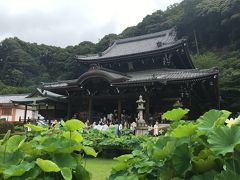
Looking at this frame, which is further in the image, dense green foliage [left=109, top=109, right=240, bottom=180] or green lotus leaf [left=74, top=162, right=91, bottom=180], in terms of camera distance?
green lotus leaf [left=74, top=162, right=91, bottom=180]

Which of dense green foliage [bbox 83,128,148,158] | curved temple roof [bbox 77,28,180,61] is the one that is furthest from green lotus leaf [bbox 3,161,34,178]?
curved temple roof [bbox 77,28,180,61]

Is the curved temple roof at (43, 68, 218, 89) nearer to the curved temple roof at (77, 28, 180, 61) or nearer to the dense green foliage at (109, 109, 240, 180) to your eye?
the curved temple roof at (77, 28, 180, 61)

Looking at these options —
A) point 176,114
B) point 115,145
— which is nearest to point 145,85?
point 115,145

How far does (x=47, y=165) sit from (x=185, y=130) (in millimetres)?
886

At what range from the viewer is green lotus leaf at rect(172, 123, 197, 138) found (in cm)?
206

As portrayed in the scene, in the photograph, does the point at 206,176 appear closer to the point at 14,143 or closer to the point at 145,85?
the point at 14,143

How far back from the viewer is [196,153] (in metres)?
2.05

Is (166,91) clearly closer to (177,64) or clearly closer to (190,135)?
(177,64)

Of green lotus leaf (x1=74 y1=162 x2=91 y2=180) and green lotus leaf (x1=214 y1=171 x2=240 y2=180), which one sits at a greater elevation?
green lotus leaf (x1=214 y1=171 x2=240 y2=180)

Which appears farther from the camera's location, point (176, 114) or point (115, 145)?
point (115, 145)

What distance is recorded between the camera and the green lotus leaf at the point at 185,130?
206 cm

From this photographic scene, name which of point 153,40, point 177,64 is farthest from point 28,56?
point 177,64

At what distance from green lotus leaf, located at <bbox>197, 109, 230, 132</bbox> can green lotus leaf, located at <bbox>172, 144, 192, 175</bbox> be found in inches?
6.6

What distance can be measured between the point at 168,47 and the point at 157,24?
33754mm
